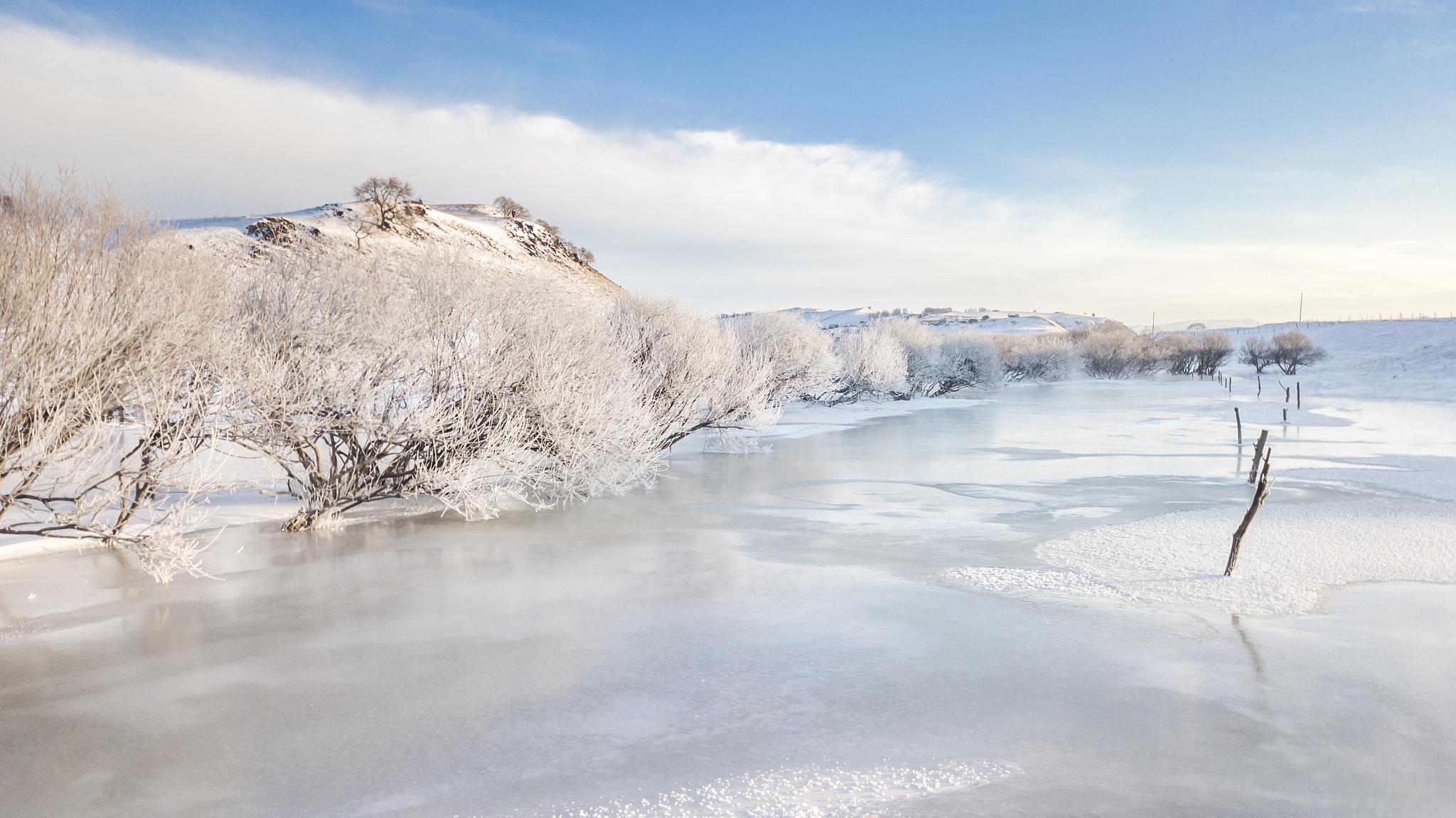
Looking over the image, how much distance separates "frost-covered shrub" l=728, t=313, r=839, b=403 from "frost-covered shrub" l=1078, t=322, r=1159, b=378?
59.0 metres

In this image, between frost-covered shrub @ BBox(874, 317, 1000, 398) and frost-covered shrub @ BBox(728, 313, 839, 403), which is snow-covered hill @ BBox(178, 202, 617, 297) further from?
frost-covered shrub @ BBox(874, 317, 1000, 398)

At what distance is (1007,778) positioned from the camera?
5.96m

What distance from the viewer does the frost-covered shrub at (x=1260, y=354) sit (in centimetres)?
9038

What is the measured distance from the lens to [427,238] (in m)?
68.4

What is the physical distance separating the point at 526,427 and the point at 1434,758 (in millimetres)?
13117

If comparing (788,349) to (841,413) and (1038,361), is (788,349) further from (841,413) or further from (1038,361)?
(1038,361)

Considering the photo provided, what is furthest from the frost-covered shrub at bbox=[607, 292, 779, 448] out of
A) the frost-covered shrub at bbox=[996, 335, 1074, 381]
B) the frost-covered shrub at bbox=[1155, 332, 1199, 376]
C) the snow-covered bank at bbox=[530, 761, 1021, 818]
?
the frost-covered shrub at bbox=[1155, 332, 1199, 376]

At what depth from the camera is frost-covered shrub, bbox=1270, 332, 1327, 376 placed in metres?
86.0

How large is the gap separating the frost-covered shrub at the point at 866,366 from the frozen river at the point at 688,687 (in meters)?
30.5

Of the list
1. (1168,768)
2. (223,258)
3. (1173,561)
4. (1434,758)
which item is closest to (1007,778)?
(1168,768)

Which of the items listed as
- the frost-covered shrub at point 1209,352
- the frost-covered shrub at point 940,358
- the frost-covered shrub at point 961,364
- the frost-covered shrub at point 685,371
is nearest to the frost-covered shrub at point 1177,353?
the frost-covered shrub at point 1209,352

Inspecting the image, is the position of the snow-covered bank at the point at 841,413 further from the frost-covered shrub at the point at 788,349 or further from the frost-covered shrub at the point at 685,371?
the frost-covered shrub at the point at 685,371

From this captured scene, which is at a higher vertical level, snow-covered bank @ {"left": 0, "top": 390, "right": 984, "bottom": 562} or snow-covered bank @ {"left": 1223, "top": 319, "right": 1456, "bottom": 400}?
snow-covered bank @ {"left": 1223, "top": 319, "right": 1456, "bottom": 400}

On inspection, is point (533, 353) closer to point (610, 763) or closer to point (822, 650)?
point (822, 650)
